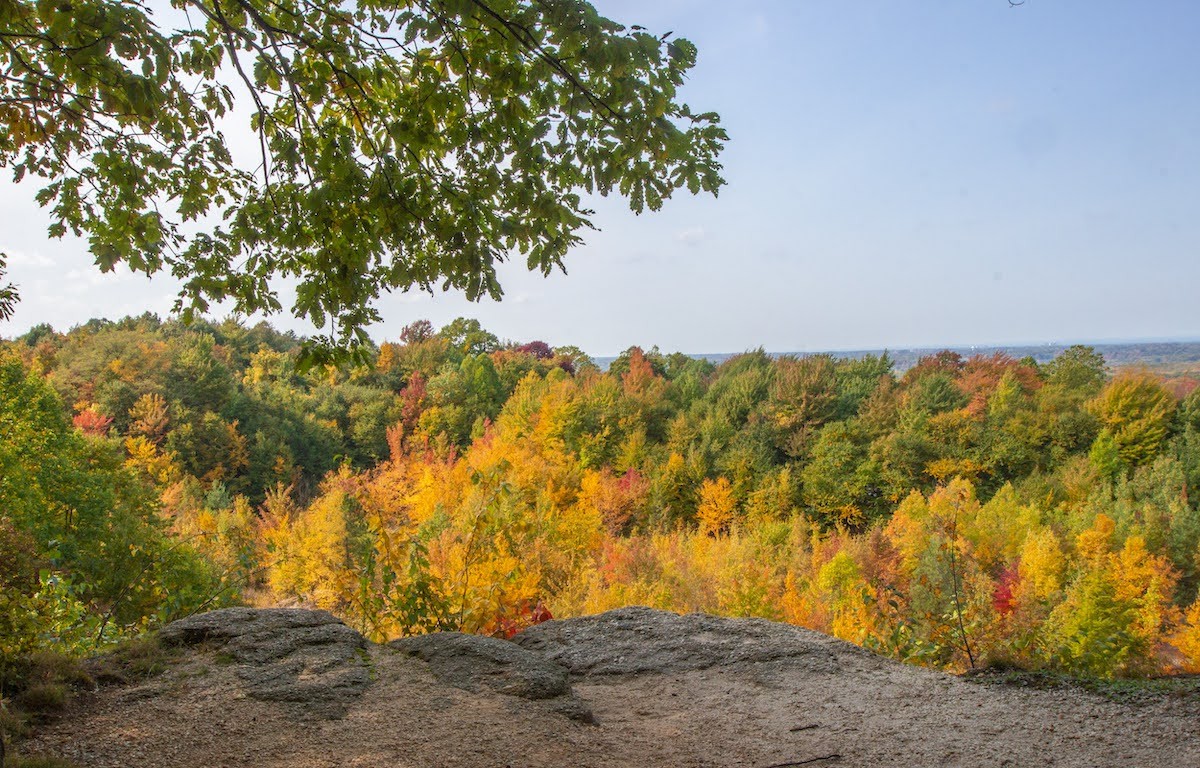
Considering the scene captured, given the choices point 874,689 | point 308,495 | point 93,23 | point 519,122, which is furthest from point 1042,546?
point 308,495

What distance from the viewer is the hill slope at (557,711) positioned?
3051 mm

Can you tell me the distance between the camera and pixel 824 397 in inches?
1256

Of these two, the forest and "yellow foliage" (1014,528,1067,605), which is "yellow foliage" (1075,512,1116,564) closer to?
the forest

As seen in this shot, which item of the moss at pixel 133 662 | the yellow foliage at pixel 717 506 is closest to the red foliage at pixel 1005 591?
the yellow foliage at pixel 717 506

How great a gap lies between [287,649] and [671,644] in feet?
8.47

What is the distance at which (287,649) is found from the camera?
4086 mm

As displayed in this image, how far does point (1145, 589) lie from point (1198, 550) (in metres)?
1.71

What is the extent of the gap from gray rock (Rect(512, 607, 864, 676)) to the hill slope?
0.08 ft

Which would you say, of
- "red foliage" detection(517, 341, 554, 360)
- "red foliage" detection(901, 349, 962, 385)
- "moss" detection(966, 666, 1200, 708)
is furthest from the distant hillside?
"moss" detection(966, 666, 1200, 708)

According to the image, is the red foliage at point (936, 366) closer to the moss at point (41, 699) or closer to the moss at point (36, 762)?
the moss at point (41, 699)

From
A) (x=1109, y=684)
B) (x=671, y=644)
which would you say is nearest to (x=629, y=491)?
(x=671, y=644)

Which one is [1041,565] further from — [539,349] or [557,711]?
[539,349]

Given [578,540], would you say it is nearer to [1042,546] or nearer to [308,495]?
[1042,546]

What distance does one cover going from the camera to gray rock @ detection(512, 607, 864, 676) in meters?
4.85
